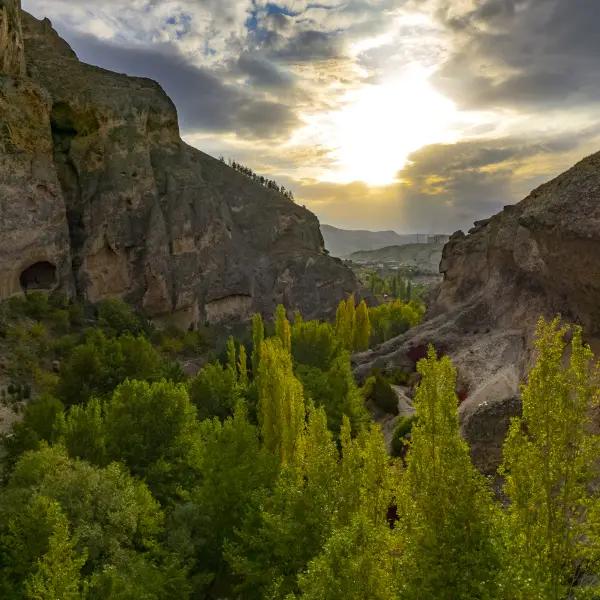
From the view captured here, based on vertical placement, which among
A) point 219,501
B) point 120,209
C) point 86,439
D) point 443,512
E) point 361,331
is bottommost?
point 361,331

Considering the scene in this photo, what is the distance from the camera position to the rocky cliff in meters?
61.5

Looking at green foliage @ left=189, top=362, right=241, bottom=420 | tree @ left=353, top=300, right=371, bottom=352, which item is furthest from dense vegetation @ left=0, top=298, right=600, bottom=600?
tree @ left=353, top=300, right=371, bottom=352

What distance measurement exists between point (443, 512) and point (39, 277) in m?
67.0

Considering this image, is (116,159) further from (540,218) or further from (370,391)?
(540,218)

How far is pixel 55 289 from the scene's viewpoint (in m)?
65.6

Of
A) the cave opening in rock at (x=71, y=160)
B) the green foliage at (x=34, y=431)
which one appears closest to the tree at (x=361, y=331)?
the cave opening in rock at (x=71, y=160)

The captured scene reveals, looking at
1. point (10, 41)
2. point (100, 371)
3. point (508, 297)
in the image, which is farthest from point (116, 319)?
point (508, 297)

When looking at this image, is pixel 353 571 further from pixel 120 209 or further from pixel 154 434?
pixel 120 209

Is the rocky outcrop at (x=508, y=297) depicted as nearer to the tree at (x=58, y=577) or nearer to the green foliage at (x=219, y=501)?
the green foliage at (x=219, y=501)

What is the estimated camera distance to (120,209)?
77125 mm

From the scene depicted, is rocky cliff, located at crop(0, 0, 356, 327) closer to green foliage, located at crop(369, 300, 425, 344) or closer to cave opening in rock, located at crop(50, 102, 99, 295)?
cave opening in rock, located at crop(50, 102, 99, 295)

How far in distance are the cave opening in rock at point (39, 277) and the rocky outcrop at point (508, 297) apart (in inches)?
1609

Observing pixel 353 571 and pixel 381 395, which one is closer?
pixel 353 571

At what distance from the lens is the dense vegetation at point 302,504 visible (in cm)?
976
